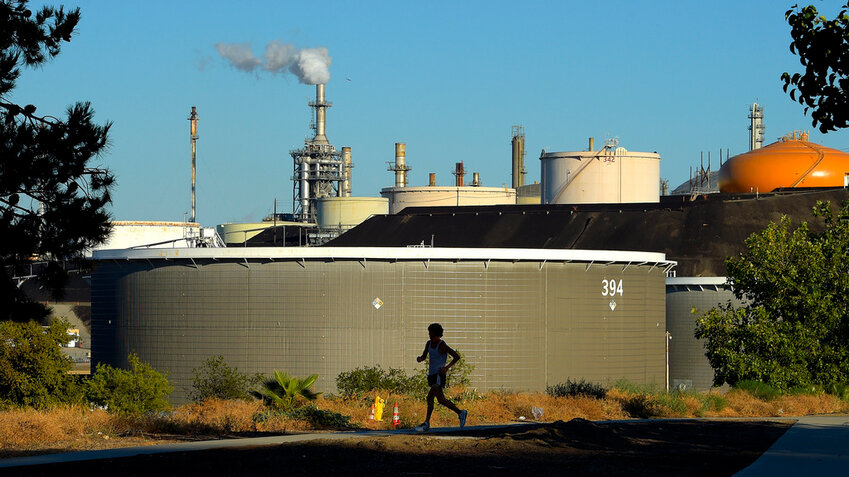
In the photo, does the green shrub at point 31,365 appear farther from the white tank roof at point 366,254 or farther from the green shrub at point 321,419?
the white tank roof at point 366,254

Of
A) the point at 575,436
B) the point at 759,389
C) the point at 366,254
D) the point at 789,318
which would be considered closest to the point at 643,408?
the point at 759,389

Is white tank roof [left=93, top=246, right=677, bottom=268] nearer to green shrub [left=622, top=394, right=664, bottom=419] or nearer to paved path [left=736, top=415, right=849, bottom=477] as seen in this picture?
green shrub [left=622, top=394, right=664, bottom=419]

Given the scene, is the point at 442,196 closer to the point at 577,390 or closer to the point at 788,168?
the point at 788,168

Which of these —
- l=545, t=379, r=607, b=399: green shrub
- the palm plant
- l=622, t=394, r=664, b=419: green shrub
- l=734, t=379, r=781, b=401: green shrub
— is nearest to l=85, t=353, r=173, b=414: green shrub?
the palm plant

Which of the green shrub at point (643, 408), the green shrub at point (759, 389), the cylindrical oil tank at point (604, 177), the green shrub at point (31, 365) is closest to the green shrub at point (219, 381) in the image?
the green shrub at point (31, 365)

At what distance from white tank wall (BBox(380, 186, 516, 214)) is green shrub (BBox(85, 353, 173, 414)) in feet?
197

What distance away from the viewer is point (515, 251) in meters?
39.2

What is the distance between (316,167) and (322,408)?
8429 cm

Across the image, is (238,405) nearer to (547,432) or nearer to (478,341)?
(547,432)

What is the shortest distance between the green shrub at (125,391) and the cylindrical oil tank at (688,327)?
28.1m

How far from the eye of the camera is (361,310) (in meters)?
38.4

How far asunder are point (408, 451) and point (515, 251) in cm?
2485

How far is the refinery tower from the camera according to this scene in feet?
349

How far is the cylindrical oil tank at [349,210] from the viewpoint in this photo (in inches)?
3696
